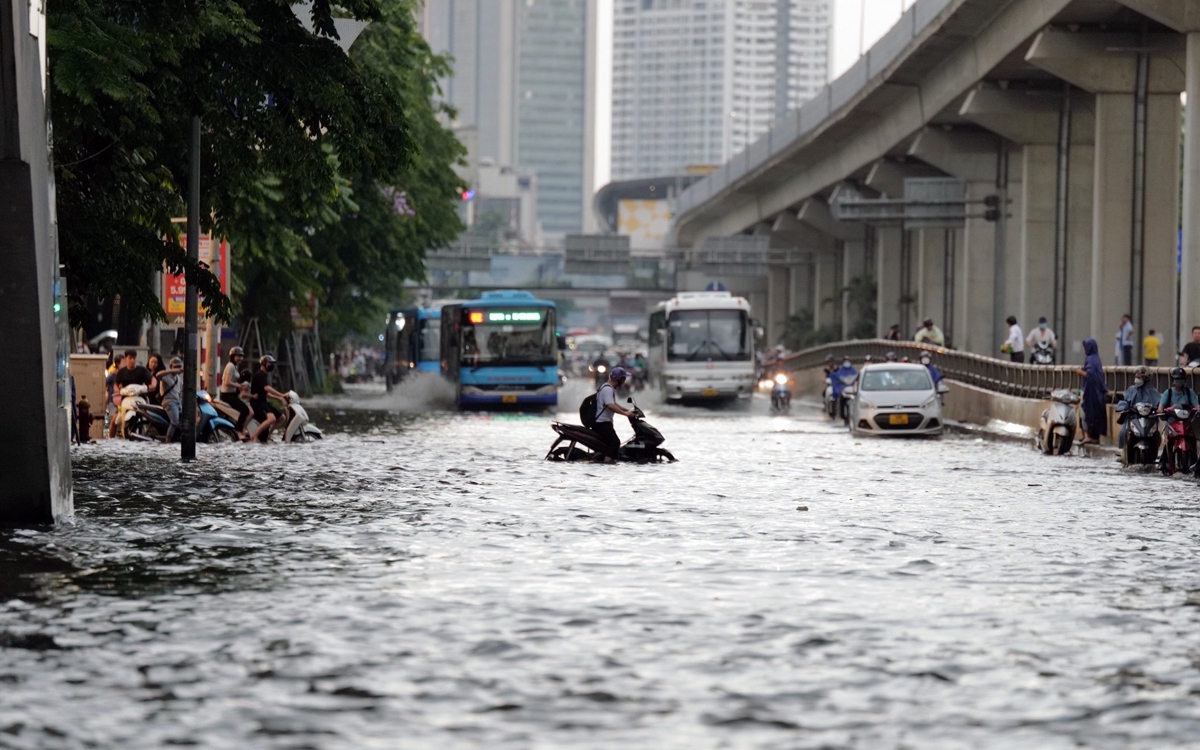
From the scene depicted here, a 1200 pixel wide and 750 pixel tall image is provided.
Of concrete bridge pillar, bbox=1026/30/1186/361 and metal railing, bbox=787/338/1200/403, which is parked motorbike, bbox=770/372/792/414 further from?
concrete bridge pillar, bbox=1026/30/1186/361

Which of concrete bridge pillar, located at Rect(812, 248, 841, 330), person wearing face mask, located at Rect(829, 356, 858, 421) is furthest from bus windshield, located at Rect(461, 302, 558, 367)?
concrete bridge pillar, located at Rect(812, 248, 841, 330)

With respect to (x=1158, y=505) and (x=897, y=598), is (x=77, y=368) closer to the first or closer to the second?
(x=1158, y=505)

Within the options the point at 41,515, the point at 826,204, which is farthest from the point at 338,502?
the point at 826,204

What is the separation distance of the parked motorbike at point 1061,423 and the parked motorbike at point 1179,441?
5.28m

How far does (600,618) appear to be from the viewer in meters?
10.5

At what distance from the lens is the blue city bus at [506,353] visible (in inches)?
1946

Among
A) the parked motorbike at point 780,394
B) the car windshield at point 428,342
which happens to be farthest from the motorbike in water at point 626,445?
the car windshield at point 428,342

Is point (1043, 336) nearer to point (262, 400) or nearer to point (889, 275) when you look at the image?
point (262, 400)

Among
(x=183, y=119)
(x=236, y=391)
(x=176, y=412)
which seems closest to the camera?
(x=183, y=119)

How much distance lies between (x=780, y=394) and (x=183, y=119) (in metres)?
29.3

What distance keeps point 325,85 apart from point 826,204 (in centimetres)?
6124

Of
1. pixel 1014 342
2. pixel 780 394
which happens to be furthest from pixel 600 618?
pixel 780 394

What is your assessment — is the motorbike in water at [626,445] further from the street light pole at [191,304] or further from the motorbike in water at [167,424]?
the motorbike in water at [167,424]

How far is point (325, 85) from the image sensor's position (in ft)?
73.5
